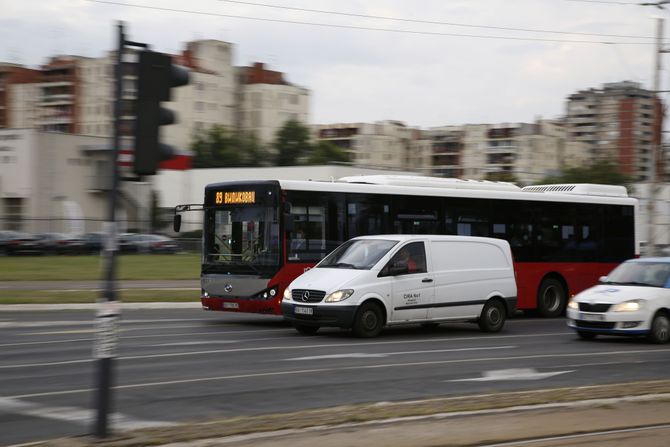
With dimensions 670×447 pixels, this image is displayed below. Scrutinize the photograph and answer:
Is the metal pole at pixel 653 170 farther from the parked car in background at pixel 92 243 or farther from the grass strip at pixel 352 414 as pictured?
the parked car in background at pixel 92 243

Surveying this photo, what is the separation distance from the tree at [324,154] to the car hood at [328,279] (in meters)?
103

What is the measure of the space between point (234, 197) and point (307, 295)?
4.20 m

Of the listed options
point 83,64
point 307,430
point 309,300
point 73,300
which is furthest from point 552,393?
point 83,64

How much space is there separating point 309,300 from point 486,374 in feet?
16.7

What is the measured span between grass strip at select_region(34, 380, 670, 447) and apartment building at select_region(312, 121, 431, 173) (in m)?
152

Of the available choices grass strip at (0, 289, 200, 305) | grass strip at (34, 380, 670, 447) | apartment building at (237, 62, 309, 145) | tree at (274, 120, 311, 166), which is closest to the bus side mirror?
grass strip at (0, 289, 200, 305)

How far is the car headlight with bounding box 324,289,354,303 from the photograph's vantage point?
1672 cm

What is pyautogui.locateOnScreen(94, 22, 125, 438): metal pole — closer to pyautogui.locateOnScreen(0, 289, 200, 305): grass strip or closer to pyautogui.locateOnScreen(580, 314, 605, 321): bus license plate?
pyautogui.locateOnScreen(580, 314, 605, 321): bus license plate

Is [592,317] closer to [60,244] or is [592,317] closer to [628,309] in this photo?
[628,309]

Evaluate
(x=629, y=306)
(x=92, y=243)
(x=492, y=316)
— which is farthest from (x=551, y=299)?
(x=92, y=243)

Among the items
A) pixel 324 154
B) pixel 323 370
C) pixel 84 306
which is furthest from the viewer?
pixel 324 154

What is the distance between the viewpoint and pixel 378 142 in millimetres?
170375

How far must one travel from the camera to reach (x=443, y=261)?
18172 mm

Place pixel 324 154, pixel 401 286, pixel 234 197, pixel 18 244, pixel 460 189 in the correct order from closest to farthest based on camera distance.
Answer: pixel 401 286
pixel 234 197
pixel 460 189
pixel 18 244
pixel 324 154
